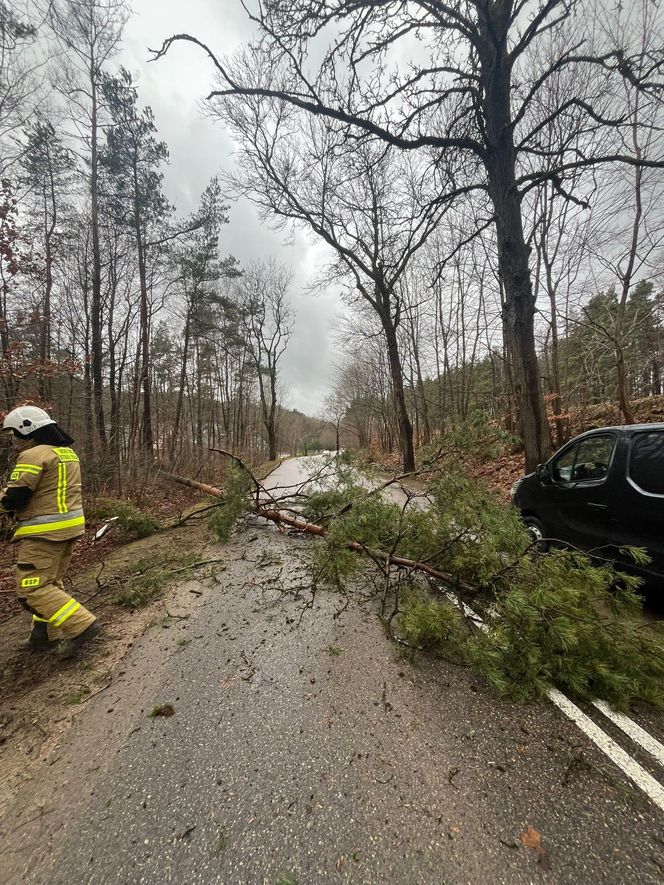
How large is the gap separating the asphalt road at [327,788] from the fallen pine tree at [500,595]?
9.0 inches

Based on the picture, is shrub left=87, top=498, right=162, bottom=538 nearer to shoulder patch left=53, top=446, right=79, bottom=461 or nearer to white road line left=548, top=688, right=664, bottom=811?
shoulder patch left=53, top=446, right=79, bottom=461

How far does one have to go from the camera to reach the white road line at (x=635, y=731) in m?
1.67

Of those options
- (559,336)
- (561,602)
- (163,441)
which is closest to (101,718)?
(561,602)

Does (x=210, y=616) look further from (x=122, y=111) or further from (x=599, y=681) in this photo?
(x=122, y=111)

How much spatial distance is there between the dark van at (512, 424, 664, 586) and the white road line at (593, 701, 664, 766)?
0.98 metres

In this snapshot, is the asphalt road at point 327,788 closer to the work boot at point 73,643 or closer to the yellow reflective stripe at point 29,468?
the work boot at point 73,643

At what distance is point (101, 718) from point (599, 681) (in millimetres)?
3229

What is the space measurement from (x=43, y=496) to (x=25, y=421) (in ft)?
2.44

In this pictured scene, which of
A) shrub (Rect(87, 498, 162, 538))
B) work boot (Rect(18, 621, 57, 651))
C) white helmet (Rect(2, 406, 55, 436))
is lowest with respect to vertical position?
work boot (Rect(18, 621, 57, 651))

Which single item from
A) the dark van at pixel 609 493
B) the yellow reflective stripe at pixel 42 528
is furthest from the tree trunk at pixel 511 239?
the yellow reflective stripe at pixel 42 528

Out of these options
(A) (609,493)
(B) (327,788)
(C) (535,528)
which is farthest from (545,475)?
(B) (327,788)

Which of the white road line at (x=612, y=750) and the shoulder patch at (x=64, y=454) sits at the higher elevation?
the shoulder patch at (x=64, y=454)

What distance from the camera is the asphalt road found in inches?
51.0

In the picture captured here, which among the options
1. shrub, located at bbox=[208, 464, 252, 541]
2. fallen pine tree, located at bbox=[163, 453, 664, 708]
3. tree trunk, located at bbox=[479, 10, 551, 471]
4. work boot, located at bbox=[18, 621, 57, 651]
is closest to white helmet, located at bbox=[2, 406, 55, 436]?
work boot, located at bbox=[18, 621, 57, 651]
